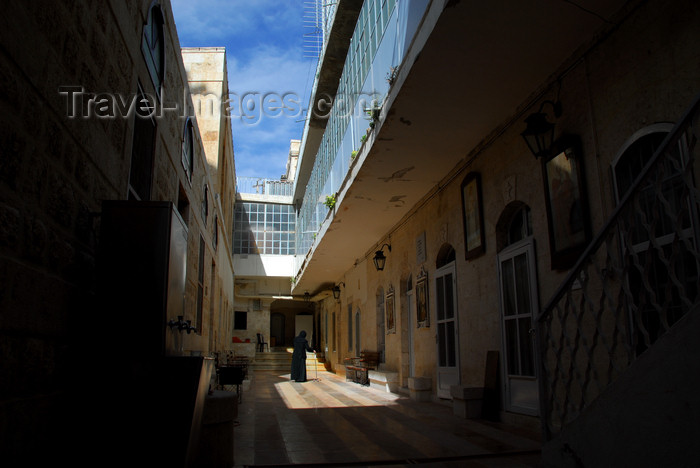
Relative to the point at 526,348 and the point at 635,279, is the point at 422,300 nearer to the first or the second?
the point at 526,348

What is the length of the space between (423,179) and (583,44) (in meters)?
3.78

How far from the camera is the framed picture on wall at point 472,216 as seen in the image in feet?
24.3

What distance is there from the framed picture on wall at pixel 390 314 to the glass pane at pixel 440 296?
277 cm

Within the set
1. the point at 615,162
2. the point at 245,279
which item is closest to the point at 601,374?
the point at 615,162

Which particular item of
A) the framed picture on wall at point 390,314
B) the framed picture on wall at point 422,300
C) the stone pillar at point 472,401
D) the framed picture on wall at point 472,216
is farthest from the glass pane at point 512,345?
the framed picture on wall at point 390,314

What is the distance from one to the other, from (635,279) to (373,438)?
305cm

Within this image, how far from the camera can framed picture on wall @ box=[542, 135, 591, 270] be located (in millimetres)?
5137

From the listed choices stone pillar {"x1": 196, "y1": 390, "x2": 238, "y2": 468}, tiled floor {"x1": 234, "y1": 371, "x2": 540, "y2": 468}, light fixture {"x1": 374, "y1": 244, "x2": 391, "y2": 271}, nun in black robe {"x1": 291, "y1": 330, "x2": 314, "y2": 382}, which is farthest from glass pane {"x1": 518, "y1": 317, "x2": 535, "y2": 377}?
nun in black robe {"x1": 291, "y1": 330, "x2": 314, "y2": 382}

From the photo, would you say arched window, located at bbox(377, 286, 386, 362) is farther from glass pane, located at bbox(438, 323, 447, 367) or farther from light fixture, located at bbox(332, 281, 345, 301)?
light fixture, located at bbox(332, 281, 345, 301)

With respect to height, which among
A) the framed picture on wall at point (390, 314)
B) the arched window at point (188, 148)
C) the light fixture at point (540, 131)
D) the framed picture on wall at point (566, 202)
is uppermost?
the arched window at point (188, 148)

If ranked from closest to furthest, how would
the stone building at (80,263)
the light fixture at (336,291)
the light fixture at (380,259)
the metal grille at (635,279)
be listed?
1. the stone building at (80,263)
2. the metal grille at (635,279)
3. the light fixture at (380,259)
4. the light fixture at (336,291)

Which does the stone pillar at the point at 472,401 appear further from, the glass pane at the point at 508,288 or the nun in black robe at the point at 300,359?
the nun in black robe at the point at 300,359

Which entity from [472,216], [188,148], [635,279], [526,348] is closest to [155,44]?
[188,148]

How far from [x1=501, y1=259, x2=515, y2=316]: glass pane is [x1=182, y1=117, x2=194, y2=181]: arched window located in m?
4.63
